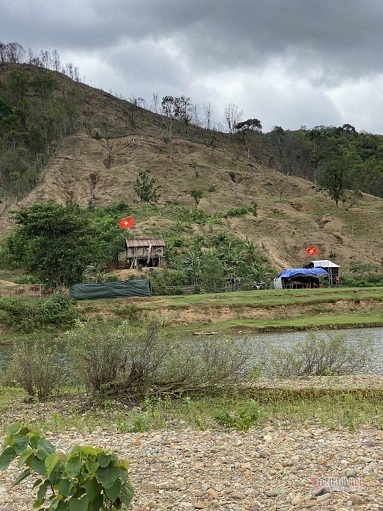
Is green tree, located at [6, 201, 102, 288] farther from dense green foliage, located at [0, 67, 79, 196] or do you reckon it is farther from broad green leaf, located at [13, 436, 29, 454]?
dense green foliage, located at [0, 67, 79, 196]

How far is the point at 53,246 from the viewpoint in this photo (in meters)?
45.1

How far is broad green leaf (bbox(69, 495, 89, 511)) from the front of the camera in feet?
14.3

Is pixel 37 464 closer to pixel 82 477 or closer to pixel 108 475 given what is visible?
pixel 82 477

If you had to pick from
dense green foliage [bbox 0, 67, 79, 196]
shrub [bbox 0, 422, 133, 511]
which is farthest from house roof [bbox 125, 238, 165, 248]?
shrub [bbox 0, 422, 133, 511]

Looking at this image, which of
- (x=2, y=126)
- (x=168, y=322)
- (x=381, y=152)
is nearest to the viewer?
(x=168, y=322)

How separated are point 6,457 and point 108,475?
3.13 ft

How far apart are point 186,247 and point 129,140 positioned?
161 feet

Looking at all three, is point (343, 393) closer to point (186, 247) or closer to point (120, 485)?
point (120, 485)

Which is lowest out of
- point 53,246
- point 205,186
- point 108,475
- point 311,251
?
point 108,475

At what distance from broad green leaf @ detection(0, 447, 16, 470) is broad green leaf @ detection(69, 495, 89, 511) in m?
0.69

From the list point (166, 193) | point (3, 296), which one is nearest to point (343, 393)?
point (3, 296)

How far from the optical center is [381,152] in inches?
4611

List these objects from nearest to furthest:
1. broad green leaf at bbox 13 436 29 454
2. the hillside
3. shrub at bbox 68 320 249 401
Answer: broad green leaf at bbox 13 436 29 454 → shrub at bbox 68 320 249 401 → the hillside

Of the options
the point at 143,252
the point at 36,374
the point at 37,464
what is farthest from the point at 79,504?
the point at 143,252
